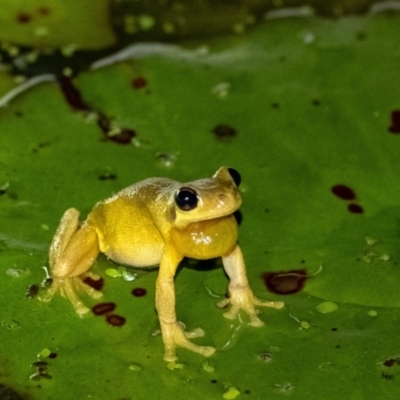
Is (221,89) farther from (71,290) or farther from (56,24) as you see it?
(71,290)

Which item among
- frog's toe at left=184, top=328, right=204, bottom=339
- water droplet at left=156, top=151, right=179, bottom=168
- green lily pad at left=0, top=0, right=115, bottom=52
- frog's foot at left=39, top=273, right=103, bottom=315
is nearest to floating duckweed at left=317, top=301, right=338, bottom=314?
frog's toe at left=184, top=328, right=204, bottom=339

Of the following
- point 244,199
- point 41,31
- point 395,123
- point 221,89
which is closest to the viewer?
point 244,199

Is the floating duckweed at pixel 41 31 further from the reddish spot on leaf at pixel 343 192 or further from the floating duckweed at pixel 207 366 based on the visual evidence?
the floating duckweed at pixel 207 366

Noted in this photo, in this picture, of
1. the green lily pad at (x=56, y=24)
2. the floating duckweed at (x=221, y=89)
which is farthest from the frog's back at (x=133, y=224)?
the green lily pad at (x=56, y=24)

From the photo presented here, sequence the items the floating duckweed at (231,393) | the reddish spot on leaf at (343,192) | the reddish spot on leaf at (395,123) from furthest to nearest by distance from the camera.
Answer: the reddish spot on leaf at (395,123)
the reddish spot on leaf at (343,192)
the floating duckweed at (231,393)

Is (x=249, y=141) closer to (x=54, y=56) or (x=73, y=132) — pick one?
(x=73, y=132)

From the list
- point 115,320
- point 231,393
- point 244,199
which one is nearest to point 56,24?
point 244,199

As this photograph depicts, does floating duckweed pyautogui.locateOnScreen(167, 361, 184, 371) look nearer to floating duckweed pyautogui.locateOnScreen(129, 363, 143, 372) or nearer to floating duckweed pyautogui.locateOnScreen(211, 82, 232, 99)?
floating duckweed pyautogui.locateOnScreen(129, 363, 143, 372)
